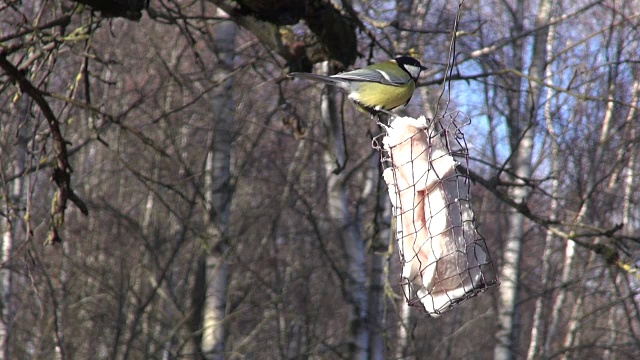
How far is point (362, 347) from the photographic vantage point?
6062mm

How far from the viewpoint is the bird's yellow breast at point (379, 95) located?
4.18 metres

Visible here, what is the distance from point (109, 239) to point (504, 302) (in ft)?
23.0

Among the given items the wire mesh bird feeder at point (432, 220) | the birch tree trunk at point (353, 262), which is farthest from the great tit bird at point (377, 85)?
the birch tree trunk at point (353, 262)

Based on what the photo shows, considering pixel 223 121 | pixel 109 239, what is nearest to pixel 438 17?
pixel 223 121

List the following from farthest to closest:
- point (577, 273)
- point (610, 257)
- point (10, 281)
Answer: point (577, 273)
point (10, 281)
point (610, 257)

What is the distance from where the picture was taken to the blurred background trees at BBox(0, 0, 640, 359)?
4527 mm

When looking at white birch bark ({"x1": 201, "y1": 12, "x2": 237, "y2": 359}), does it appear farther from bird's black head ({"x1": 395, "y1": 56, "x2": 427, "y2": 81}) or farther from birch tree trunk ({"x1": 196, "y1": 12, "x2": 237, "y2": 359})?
bird's black head ({"x1": 395, "y1": 56, "x2": 427, "y2": 81})

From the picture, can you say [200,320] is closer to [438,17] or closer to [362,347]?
[362,347]

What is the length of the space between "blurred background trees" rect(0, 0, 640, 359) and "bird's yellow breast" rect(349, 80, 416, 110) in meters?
0.49

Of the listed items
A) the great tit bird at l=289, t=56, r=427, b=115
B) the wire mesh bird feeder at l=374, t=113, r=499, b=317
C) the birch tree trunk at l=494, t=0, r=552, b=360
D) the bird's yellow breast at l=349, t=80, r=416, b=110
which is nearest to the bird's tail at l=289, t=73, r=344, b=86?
the great tit bird at l=289, t=56, r=427, b=115

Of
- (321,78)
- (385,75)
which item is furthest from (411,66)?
(321,78)

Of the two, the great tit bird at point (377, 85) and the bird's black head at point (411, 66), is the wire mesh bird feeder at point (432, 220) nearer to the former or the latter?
the great tit bird at point (377, 85)

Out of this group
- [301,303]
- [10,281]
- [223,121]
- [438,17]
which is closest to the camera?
[223,121]

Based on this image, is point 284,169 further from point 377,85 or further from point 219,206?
point 377,85
